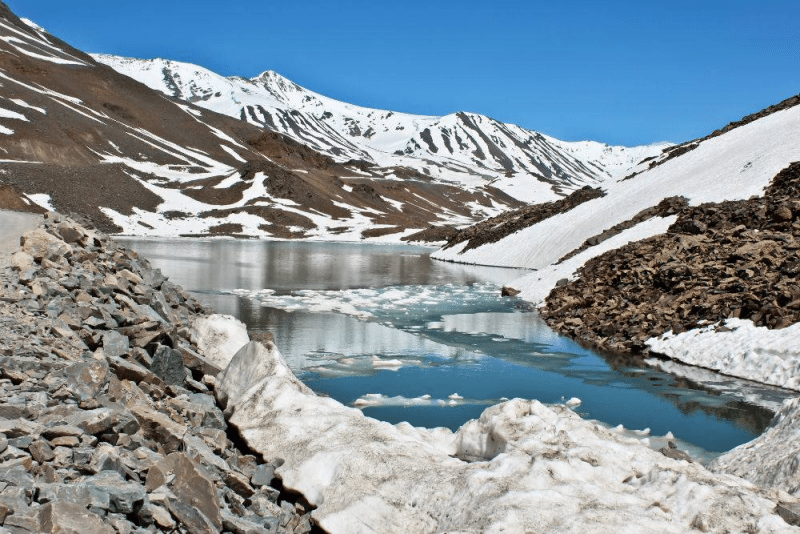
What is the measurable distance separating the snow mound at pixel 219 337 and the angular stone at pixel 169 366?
5.82ft

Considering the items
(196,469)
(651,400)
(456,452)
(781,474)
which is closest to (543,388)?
(651,400)

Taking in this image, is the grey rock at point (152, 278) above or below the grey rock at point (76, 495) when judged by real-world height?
above

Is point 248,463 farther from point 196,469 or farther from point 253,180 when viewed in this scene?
point 253,180

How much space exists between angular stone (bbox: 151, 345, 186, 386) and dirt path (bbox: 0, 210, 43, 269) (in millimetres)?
2915

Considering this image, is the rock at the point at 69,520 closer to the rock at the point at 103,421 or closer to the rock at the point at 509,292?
the rock at the point at 103,421

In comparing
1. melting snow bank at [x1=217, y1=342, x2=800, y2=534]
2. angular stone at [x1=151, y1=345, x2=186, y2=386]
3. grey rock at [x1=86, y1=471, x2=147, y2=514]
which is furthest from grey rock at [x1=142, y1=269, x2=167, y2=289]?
grey rock at [x1=86, y1=471, x2=147, y2=514]

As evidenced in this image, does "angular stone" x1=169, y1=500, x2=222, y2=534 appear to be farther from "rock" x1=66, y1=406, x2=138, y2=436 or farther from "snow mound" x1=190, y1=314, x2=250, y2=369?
"snow mound" x1=190, y1=314, x2=250, y2=369

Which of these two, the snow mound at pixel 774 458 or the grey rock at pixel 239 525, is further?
the snow mound at pixel 774 458

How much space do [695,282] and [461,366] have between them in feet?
25.7

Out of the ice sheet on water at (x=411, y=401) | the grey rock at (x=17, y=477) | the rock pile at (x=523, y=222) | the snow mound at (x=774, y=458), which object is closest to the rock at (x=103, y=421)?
the grey rock at (x=17, y=477)

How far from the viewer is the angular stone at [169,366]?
32.0ft

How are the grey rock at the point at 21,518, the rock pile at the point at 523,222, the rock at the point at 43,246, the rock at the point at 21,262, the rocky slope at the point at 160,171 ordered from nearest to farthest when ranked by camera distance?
the grey rock at the point at 21,518, the rock at the point at 21,262, the rock at the point at 43,246, the rock pile at the point at 523,222, the rocky slope at the point at 160,171

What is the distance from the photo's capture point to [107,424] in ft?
20.5

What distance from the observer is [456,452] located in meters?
8.63
